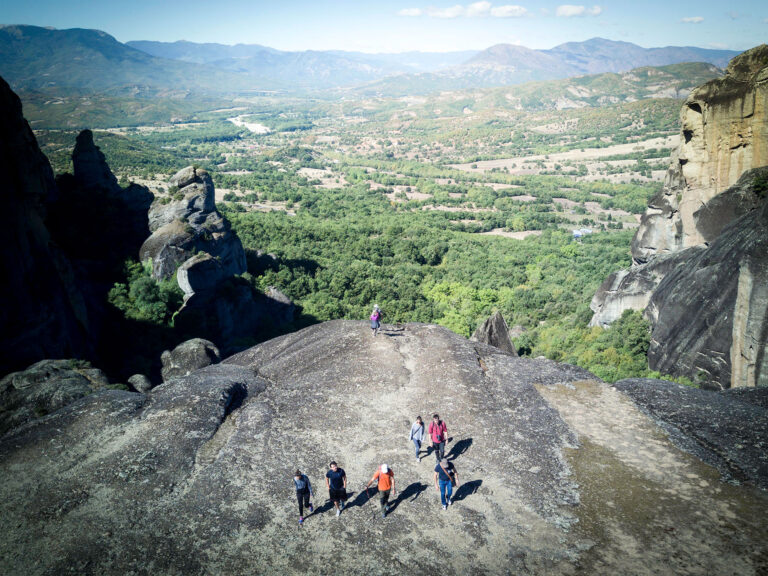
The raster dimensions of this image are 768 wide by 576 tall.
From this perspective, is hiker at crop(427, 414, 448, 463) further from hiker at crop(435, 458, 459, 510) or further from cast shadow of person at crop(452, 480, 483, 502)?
hiker at crop(435, 458, 459, 510)

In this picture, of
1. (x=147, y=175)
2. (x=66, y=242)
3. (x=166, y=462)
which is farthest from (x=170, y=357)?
(x=147, y=175)

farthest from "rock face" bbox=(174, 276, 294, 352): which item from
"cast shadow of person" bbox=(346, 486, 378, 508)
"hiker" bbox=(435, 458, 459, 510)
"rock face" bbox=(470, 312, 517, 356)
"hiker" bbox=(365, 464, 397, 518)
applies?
"hiker" bbox=(435, 458, 459, 510)

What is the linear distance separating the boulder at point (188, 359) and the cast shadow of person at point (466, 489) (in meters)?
18.6

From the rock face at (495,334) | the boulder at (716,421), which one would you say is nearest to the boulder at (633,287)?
the rock face at (495,334)

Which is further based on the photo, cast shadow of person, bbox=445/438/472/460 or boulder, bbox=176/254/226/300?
boulder, bbox=176/254/226/300

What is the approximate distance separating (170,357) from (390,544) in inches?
841

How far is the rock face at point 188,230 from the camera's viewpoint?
1511 inches

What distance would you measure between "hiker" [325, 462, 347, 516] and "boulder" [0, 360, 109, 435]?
44.4ft

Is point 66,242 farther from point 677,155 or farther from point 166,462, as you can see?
point 677,155

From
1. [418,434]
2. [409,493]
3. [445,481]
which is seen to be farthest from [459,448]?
[445,481]

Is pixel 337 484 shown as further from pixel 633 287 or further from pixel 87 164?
pixel 87 164

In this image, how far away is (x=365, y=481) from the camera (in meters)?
14.8

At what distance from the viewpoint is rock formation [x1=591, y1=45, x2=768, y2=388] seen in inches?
941

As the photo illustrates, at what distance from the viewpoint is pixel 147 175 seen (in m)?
79.5
